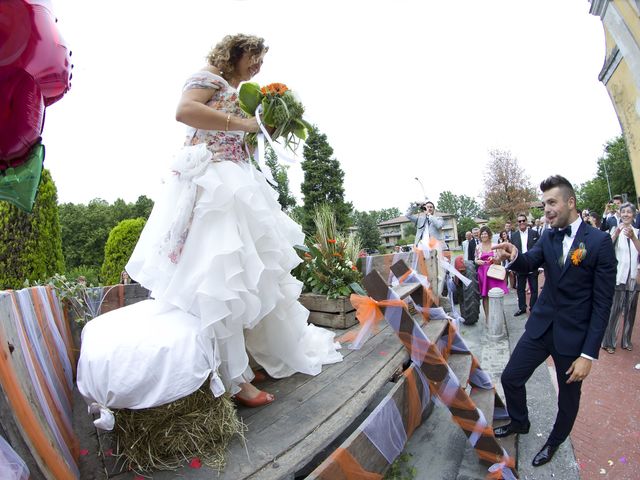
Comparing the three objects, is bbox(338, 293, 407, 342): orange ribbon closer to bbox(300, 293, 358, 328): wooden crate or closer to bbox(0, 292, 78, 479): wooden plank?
bbox(300, 293, 358, 328): wooden crate

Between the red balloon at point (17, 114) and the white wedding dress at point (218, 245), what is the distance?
919 millimetres

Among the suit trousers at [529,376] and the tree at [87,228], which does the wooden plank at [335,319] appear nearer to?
the suit trousers at [529,376]

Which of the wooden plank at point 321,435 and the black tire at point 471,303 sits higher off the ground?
the wooden plank at point 321,435

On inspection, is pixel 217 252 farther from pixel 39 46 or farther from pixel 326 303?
pixel 326 303

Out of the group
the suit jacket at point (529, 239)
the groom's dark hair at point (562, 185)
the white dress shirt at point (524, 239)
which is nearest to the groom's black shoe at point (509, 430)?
the groom's dark hair at point (562, 185)

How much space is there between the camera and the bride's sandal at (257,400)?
2012 millimetres

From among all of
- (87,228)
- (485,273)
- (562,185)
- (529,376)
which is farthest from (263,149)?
(87,228)

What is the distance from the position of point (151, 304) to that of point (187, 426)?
652 millimetres

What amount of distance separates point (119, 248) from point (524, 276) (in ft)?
25.9

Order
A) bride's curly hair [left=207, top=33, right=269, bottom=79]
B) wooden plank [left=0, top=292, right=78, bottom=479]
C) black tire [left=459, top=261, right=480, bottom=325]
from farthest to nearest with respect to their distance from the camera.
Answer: black tire [left=459, top=261, right=480, bottom=325], bride's curly hair [left=207, top=33, right=269, bottom=79], wooden plank [left=0, top=292, right=78, bottom=479]

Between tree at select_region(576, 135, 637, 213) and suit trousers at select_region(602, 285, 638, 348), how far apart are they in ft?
142

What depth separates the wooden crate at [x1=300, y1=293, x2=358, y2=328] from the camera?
3641 millimetres

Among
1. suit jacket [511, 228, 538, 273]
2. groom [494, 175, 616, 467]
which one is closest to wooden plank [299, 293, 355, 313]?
groom [494, 175, 616, 467]

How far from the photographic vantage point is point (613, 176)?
140ft
